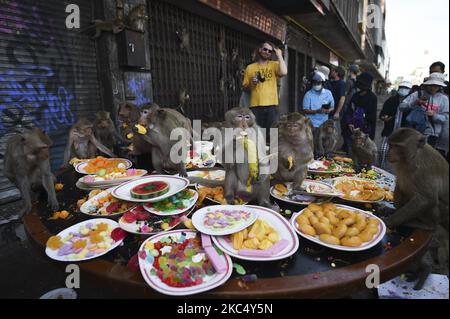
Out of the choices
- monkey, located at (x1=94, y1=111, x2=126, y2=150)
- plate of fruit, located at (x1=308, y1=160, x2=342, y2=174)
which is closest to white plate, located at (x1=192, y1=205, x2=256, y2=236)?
plate of fruit, located at (x1=308, y1=160, x2=342, y2=174)

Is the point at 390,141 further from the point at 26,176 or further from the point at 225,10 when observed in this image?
the point at 225,10

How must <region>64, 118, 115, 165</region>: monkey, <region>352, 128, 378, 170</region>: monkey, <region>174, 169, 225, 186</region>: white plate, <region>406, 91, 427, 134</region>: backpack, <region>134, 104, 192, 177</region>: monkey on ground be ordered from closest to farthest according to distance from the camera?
<region>174, 169, 225, 186</region>: white plate → <region>134, 104, 192, 177</region>: monkey on ground → <region>64, 118, 115, 165</region>: monkey → <region>352, 128, 378, 170</region>: monkey → <region>406, 91, 427, 134</region>: backpack

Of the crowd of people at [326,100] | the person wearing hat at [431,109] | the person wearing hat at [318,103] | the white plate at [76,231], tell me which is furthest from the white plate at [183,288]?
the person wearing hat at [318,103]

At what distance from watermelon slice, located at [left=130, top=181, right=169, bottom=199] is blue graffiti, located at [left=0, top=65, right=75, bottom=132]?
123 inches

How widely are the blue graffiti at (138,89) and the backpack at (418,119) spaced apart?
15.4 ft

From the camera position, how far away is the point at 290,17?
11.0 meters

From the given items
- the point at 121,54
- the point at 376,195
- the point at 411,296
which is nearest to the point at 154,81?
the point at 121,54

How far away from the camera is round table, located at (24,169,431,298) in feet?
4.33

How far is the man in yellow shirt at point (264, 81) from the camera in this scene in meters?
5.07

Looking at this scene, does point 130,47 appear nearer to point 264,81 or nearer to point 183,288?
point 264,81

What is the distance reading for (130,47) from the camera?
510 centimetres

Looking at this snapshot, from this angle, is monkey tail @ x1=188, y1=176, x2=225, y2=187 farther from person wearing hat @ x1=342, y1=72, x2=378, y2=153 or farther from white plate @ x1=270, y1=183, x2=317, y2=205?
person wearing hat @ x1=342, y1=72, x2=378, y2=153

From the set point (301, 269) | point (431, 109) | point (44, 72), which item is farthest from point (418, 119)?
point (44, 72)

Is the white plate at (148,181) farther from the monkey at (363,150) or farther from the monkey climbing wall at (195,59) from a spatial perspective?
the monkey climbing wall at (195,59)
